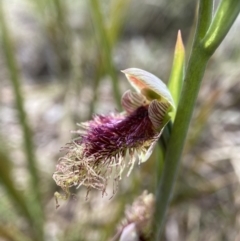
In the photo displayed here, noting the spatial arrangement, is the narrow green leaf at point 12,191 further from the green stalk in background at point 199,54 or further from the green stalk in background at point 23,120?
the green stalk in background at point 199,54

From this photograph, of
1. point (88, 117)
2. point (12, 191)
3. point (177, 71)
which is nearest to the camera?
point (177, 71)

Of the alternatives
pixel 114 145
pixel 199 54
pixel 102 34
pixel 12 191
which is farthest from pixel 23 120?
pixel 199 54

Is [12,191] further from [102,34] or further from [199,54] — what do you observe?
[199,54]

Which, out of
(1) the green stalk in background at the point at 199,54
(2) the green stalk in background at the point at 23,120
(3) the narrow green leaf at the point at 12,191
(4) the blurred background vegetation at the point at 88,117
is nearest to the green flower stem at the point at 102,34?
(4) the blurred background vegetation at the point at 88,117

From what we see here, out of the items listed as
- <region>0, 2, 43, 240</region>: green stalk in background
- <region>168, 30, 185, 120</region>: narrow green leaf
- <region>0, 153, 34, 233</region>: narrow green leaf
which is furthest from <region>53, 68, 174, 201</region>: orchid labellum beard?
<region>0, 2, 43, 240</region>: green stalk in background

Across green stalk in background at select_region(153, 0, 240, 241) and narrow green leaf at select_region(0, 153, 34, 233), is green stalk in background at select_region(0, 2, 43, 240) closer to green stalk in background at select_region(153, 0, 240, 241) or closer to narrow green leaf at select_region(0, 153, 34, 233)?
narrow green leaf at select_region(0, 153, 34, 233)

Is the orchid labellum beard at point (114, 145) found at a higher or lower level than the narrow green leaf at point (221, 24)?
lower

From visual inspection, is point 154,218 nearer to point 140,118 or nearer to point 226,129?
point 140,118
